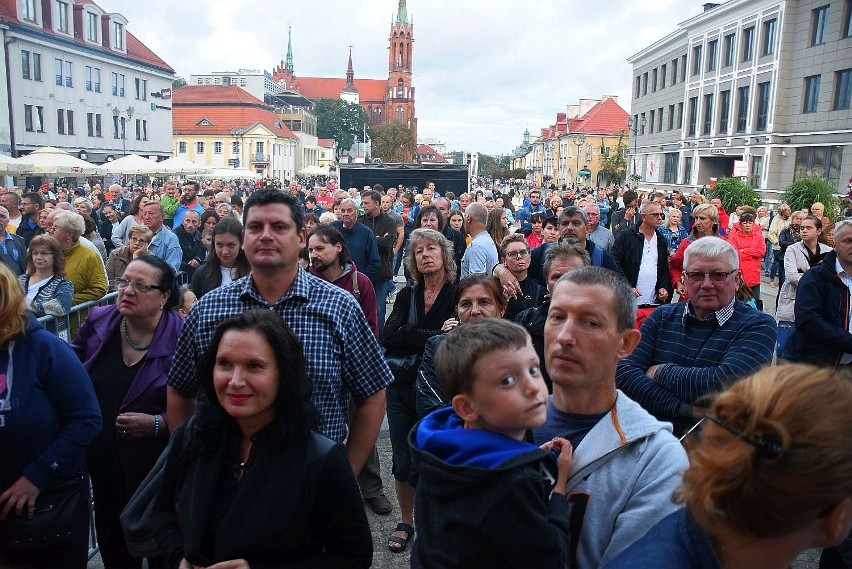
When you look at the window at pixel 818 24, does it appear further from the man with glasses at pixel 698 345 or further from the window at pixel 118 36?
the window at pixel 118 36

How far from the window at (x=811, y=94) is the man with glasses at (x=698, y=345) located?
35086 mm

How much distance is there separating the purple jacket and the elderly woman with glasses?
3.47 metres

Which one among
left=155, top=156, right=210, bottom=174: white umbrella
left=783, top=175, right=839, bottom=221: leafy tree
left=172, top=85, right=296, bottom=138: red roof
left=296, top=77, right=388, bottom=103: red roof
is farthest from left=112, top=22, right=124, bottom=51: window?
left=296, top=77, right=388, bottom=103: red roof

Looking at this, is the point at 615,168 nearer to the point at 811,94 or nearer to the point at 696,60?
the point at 696,60

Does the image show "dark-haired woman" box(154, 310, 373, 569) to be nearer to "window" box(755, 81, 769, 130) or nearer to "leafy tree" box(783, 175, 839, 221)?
"leafy tree" box(783, 175, 839, 221)

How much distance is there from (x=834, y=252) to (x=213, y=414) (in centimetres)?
431

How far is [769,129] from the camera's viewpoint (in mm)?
35594

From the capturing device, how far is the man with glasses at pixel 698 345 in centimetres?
313

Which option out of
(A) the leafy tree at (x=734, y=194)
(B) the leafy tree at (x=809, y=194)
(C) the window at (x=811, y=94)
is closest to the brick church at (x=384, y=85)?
(C) the window at (x=811, y=94)

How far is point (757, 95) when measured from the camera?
3725cm

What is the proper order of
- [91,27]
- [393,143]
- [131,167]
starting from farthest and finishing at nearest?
[393,143]
[91,27]
[131,167]

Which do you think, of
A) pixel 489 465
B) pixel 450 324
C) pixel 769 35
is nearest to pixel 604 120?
pixel 769 35

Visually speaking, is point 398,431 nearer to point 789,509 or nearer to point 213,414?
point 213,414

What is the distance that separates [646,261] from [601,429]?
5.62 meters
